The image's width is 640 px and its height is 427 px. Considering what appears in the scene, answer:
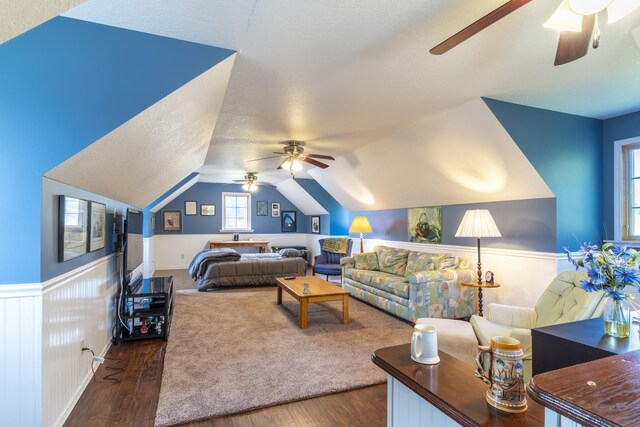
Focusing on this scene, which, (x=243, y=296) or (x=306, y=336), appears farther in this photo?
(x=243, y=296)

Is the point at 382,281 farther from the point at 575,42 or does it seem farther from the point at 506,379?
the point at 506,379

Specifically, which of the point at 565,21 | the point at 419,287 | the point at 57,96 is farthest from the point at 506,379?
the point at 419,287

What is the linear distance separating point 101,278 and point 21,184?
63.0 inches

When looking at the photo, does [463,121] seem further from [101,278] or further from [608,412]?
[101,278]

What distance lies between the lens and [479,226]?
3.81 metres

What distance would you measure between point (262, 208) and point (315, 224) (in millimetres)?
1691

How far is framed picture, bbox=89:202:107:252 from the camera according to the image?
275 cm

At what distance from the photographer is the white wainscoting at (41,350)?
5.92 feet

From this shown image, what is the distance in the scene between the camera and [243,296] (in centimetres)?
564

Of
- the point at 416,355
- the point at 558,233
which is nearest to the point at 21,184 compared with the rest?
the point at 416,355

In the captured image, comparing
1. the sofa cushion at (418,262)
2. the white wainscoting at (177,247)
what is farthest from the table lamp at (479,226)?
the white wainscoting at (177,247)

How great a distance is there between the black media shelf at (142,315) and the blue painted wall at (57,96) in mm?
1969

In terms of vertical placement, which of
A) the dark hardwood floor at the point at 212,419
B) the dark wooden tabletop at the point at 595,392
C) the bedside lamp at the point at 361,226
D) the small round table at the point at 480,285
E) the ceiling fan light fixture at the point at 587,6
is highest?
the ceiling fan light fixture at the point at 587,6

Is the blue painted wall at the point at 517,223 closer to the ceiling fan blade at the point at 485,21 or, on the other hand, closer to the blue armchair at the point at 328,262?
the blue armchair at the point at 328,262
